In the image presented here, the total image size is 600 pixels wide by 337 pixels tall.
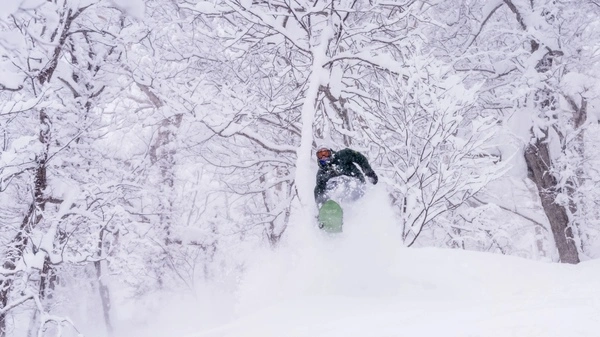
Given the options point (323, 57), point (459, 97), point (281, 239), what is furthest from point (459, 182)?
point (281, 239)

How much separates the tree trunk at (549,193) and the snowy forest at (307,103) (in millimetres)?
36

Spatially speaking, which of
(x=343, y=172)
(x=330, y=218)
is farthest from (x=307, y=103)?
(x=330, y=218)

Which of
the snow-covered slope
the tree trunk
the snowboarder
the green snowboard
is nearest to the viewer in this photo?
the snow-covered slope

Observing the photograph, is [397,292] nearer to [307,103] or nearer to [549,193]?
[307,103]

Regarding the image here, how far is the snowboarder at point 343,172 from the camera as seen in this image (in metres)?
5.22

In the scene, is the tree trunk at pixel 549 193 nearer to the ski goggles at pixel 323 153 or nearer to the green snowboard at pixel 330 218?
the ski goggles at pixel 323 153

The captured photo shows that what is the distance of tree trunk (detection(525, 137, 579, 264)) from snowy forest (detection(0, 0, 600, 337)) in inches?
1.4

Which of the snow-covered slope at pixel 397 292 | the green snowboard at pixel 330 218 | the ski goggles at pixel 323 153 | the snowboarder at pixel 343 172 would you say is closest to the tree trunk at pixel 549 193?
the snow-covered slope at pixel 397 292

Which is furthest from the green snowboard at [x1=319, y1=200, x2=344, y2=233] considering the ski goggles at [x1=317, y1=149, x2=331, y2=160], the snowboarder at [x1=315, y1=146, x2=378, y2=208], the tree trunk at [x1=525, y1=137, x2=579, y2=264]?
the tree trunk at [x1=525, y1=137, x2=579, y2=264]

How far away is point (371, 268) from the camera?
4.23 metres

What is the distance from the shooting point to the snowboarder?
522 centimetres

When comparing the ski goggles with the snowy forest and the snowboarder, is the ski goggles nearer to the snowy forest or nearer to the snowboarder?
the snowboarder

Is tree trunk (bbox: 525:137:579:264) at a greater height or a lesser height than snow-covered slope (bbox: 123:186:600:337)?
greater

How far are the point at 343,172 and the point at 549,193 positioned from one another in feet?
15.7
